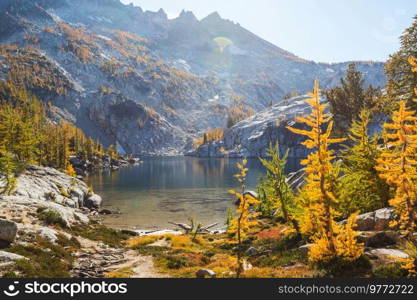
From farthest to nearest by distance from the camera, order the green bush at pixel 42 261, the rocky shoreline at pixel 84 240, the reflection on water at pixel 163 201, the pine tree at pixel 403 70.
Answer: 1. the reflection on water at pixel 163 201
2. the pine tree at pixel 403 70
3. the rocky shoreline at pixel 84 240
4. the green bush at pixel 42 261

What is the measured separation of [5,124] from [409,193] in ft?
278

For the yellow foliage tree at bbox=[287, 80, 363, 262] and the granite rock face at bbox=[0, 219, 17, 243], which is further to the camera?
the granite rock face at bbox=[0, 219, 17, 243]

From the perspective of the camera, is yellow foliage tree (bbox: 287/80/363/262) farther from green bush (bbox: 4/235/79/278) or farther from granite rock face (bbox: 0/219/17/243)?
granite rock face (bbox: 0/219/17/243)

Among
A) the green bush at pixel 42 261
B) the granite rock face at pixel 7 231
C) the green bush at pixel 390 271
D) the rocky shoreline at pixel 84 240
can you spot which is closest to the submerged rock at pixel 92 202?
the rocky shoreline at pixel 84 240

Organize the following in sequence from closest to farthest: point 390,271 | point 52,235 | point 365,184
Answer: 1. point 390,271
2. point 365,184
3. point 52,235

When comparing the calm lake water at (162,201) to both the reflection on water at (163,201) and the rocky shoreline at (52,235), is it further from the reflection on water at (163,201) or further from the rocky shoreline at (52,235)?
the rocky shoreline at (52,235)

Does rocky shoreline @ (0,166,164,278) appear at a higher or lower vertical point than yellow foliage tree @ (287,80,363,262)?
lower

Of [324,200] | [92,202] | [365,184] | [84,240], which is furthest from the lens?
[92,202]

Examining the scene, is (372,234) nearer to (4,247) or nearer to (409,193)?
(409,193)

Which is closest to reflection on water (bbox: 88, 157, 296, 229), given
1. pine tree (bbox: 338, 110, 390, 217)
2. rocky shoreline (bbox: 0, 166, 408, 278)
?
rocky shoreline (bbox: 0, 166, 408, 278)

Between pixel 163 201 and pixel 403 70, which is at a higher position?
pixel 403 70

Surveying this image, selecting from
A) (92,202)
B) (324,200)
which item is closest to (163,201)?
(92,202)

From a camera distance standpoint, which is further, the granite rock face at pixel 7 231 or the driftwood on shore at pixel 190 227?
the driftwood on shore at pixel 190 227

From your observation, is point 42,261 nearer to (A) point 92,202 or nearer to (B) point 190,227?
(B) point 190,227
